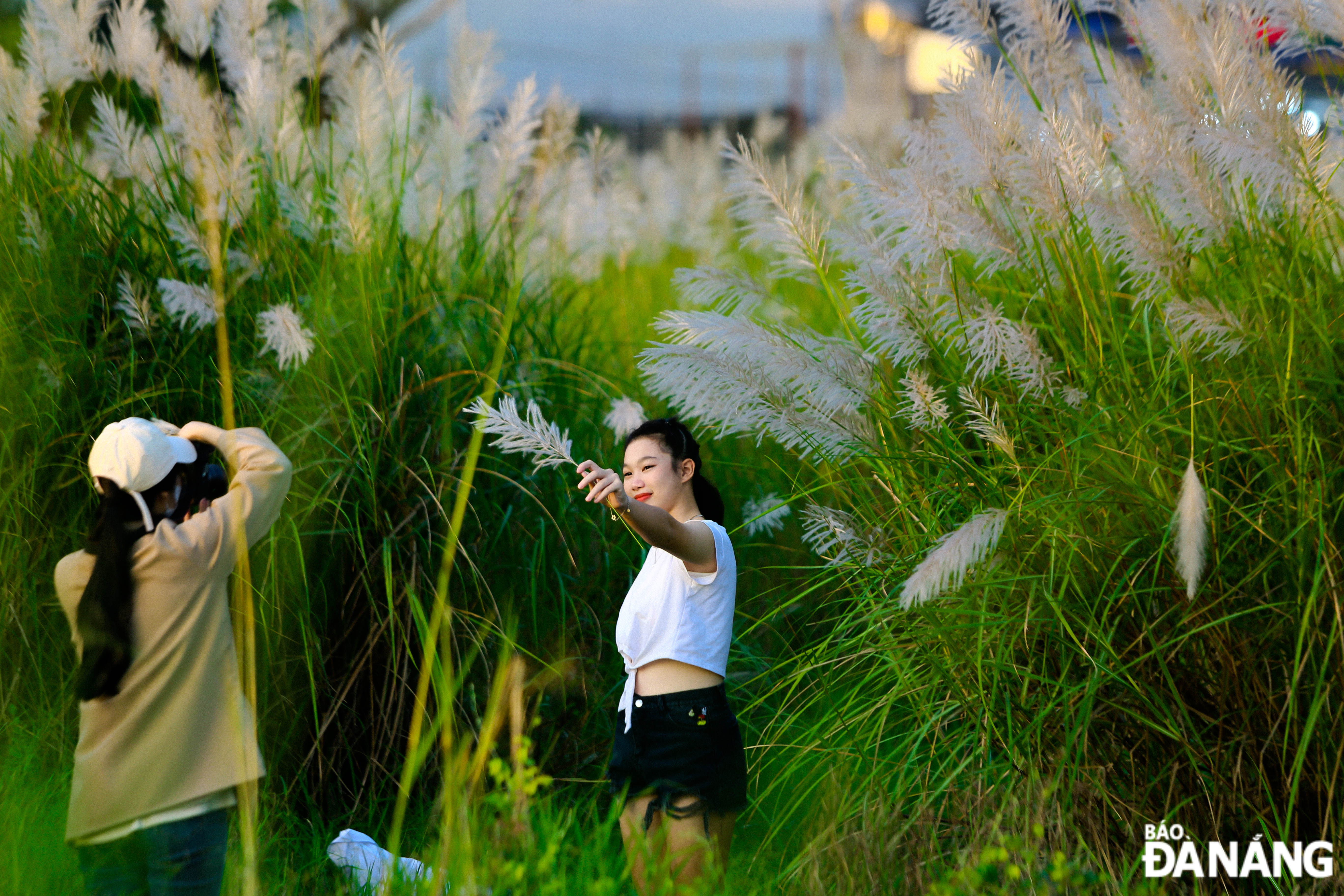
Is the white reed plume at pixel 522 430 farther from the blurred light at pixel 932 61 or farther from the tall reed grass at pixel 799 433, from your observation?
the blurred light at pixel 932 61

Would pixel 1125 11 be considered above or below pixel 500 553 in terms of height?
above

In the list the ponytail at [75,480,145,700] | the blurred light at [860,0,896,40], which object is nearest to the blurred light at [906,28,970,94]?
the blurred light at [860,0,896,40]

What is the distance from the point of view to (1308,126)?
207cm

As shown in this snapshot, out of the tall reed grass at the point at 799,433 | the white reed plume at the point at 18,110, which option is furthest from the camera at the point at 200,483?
the white reed plume at the point at 18,110

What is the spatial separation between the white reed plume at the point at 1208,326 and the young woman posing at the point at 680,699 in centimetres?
96

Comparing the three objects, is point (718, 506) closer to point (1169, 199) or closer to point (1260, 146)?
point (1169, 199)

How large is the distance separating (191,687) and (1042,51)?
2.25 m

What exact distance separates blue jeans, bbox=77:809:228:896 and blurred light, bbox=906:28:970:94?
2.17 meters

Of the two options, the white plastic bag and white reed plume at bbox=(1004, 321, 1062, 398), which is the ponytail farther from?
white reed plume at bbox=(1004, 321, 1062, 398)

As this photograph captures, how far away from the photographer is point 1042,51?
243 centimetres

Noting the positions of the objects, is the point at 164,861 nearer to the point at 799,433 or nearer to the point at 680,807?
the point at 680,807

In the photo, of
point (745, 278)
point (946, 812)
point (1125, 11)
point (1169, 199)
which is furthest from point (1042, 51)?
point (946, 812)

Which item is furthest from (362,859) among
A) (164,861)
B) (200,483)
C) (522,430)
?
(522,430)

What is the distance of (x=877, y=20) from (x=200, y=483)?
7999 millimetres
